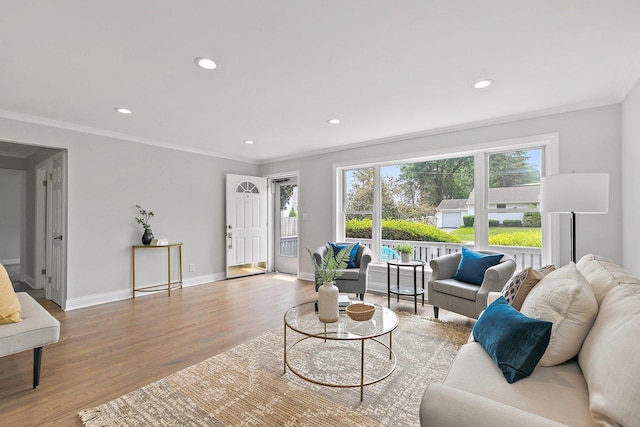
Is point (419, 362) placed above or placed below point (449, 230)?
below

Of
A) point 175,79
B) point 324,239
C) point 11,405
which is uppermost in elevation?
point 175,79

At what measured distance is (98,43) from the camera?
2051 mm

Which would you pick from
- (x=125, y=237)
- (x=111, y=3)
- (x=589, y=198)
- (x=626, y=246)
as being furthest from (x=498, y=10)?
(x=125, y=237)

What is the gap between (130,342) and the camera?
2.84 m

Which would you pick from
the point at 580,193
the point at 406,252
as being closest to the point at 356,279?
the point at 406,252

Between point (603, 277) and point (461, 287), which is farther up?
point (603, 277)

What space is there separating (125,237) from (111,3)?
3.53m

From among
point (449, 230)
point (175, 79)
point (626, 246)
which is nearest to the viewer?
point (175, 79)

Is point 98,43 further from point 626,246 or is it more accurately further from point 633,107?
point 626,246

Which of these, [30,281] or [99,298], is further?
[30,281]

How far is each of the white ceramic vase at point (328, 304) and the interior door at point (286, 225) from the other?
386cm

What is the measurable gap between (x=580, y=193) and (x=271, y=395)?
2773 millimetres

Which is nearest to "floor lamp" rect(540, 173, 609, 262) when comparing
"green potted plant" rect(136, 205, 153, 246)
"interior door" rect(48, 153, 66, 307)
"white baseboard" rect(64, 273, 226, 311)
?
"green potted plant" rect(136, 205, 153, 246)

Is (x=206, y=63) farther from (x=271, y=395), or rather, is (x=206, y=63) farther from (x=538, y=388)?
(x=538, y=388)
